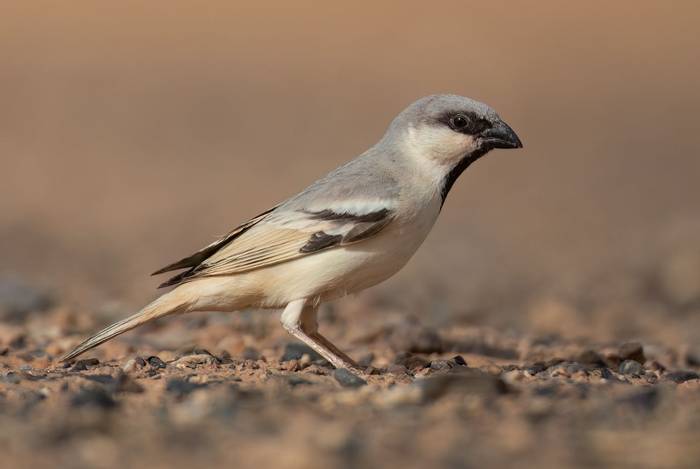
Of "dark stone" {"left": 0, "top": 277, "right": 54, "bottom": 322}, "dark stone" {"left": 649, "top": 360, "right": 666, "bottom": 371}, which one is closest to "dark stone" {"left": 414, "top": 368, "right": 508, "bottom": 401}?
"dark stone" {"left": 649, "top": 360, "right": 666, "bottom": 371}

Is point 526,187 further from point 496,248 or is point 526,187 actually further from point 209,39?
point 209,39

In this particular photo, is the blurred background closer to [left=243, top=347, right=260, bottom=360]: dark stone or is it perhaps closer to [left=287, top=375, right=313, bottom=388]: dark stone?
[left=243, top=347, right=260, bottom=360]: dark stone

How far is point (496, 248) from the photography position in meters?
16.2

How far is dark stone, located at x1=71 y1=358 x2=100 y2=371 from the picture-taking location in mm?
7547

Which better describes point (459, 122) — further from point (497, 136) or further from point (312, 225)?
point (312, 225)

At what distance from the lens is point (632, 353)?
842 cm

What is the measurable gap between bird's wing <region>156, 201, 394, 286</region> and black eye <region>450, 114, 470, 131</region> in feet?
3.22

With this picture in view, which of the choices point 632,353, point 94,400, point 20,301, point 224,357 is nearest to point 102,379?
point 94,400

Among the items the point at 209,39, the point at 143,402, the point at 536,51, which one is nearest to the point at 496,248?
the point at 143,402

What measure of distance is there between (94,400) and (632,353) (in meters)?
4.39

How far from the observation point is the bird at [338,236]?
301 inches

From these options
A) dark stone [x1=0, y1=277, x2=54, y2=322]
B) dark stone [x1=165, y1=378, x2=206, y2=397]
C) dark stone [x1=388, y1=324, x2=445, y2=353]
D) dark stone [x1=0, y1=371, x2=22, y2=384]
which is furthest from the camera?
dark stone [x1=0, y1=277, x2=54, y2=322]

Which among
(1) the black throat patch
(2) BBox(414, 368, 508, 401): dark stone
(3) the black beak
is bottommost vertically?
(2) BBox(414, 368, 508, 401): dark stone

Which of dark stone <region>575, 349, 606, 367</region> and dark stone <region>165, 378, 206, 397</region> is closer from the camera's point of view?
dark stone <region>165, 378, 206, 397</region>
